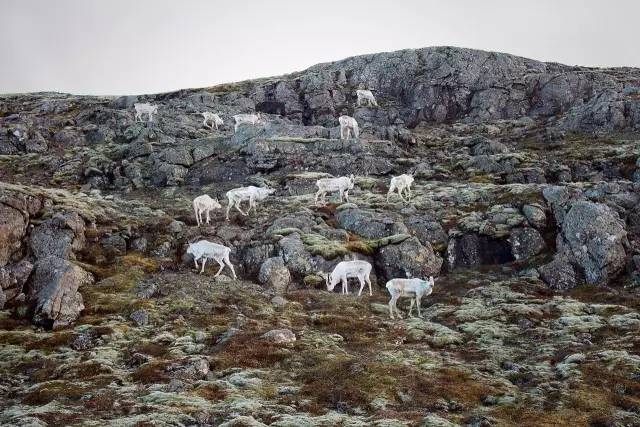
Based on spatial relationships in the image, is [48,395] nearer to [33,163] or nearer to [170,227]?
[170,227]

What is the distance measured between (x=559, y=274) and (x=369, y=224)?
13.8m

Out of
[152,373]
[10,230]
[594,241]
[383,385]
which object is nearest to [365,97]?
[594,241]

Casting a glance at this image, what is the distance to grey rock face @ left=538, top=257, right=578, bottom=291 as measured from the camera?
3158cm

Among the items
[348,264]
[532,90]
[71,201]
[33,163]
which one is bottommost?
[348,264]

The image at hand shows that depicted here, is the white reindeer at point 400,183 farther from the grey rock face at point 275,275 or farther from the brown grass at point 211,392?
the brown grass at point 211,392

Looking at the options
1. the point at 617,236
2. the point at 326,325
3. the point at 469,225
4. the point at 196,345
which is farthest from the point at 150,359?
the point at 617,236

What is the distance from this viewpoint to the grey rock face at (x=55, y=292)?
24906 mm

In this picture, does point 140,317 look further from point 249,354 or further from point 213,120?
point 213,120

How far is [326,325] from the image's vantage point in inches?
1021

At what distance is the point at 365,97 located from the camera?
84.2 meters

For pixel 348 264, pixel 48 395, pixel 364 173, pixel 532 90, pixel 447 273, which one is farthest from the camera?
pixel 532 90

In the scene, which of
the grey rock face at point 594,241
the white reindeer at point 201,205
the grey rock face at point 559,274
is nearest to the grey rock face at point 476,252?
the grey rock face at point 559,274

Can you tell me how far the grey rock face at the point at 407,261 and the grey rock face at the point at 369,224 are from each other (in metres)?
2.72

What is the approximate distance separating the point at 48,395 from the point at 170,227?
862 inches
